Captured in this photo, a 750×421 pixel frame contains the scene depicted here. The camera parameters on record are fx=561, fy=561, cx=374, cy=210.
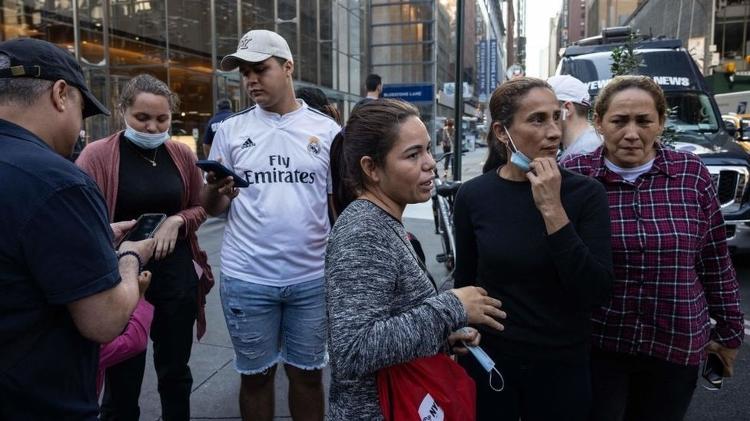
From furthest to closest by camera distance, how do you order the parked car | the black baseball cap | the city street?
1. the parked car
2. the city street
3. the black baseball cap

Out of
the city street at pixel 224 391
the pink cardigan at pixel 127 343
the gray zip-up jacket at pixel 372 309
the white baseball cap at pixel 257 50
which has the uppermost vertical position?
the white baseball cap at pixel 257 50

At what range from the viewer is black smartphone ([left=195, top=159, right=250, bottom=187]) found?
8.30 ft

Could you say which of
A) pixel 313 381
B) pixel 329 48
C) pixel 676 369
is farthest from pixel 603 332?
pixel 329 48

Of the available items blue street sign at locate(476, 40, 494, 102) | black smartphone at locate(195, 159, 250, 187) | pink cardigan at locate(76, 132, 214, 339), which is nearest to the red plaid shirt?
black smartphone at locate(195, 159, 250, 187)

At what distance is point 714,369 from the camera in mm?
2350

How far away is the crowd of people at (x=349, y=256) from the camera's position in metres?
1.47

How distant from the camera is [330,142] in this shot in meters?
2.95

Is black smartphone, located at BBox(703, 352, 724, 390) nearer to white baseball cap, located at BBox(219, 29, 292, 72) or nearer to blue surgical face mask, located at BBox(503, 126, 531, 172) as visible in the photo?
blue surgical face mask, located at BBox(503, 126, 531, 172)

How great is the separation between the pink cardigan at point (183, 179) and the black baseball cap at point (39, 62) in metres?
1.10

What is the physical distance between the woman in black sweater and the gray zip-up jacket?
53cm

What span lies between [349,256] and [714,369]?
1.78 m

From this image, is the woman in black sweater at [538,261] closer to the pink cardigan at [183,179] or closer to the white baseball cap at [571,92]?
the pink cardigan at [183,179]

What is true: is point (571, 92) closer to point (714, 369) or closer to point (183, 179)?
point (714, 369)

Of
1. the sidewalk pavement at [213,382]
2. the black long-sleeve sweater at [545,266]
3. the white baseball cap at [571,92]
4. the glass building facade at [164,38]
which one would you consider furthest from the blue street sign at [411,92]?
the black long-sleeve sweater at [545,266]
